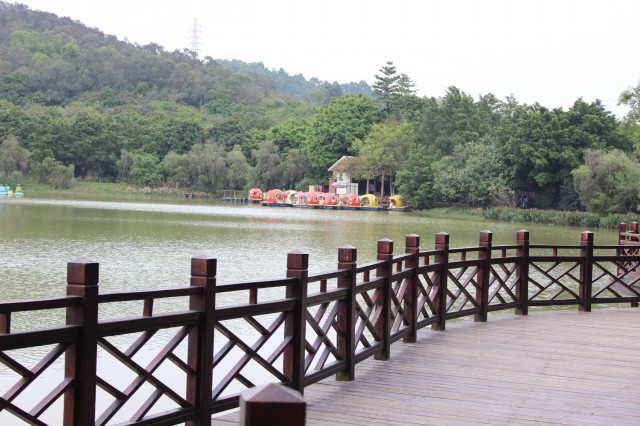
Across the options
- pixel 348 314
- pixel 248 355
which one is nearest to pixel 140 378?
pixel 248 355

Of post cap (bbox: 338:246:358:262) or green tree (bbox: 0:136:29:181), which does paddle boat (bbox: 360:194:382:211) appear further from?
post cap (bbox: 338:246:358:262)

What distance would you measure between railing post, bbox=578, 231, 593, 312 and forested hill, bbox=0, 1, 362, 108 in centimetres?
10119

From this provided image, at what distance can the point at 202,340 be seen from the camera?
14.6 feet

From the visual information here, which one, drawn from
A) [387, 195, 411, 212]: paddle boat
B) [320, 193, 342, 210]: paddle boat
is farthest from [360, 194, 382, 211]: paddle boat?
[320, 193, 342, 210]: paddle boat

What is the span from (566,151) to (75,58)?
95.5m

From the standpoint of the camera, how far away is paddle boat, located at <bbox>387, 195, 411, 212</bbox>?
61.0m

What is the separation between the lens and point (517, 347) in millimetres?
7531

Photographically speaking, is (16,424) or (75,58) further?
(75,58)

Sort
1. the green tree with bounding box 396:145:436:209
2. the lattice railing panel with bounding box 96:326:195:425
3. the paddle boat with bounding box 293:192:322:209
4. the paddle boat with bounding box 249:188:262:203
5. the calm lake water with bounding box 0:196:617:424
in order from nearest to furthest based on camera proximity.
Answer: the lattice railing panel with bounding box 96:326:195:425 → the calm lake water with bounding box 0:196:617:424 → the green tree with bounding box 396:145:436:209 → the paddle boat with bounding box 293:192:322:209 → the paddle boat with bounding box 249:188:262:203

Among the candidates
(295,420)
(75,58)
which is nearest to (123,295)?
(295,420)

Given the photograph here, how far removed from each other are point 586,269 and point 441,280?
271cm

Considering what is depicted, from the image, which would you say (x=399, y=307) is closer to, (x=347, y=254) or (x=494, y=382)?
(x=494, y=382)

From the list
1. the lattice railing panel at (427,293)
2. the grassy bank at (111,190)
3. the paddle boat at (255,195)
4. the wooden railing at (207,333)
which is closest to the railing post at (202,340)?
the wooden railing at (207,333)

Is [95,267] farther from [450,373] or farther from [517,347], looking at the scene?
[517,347]
